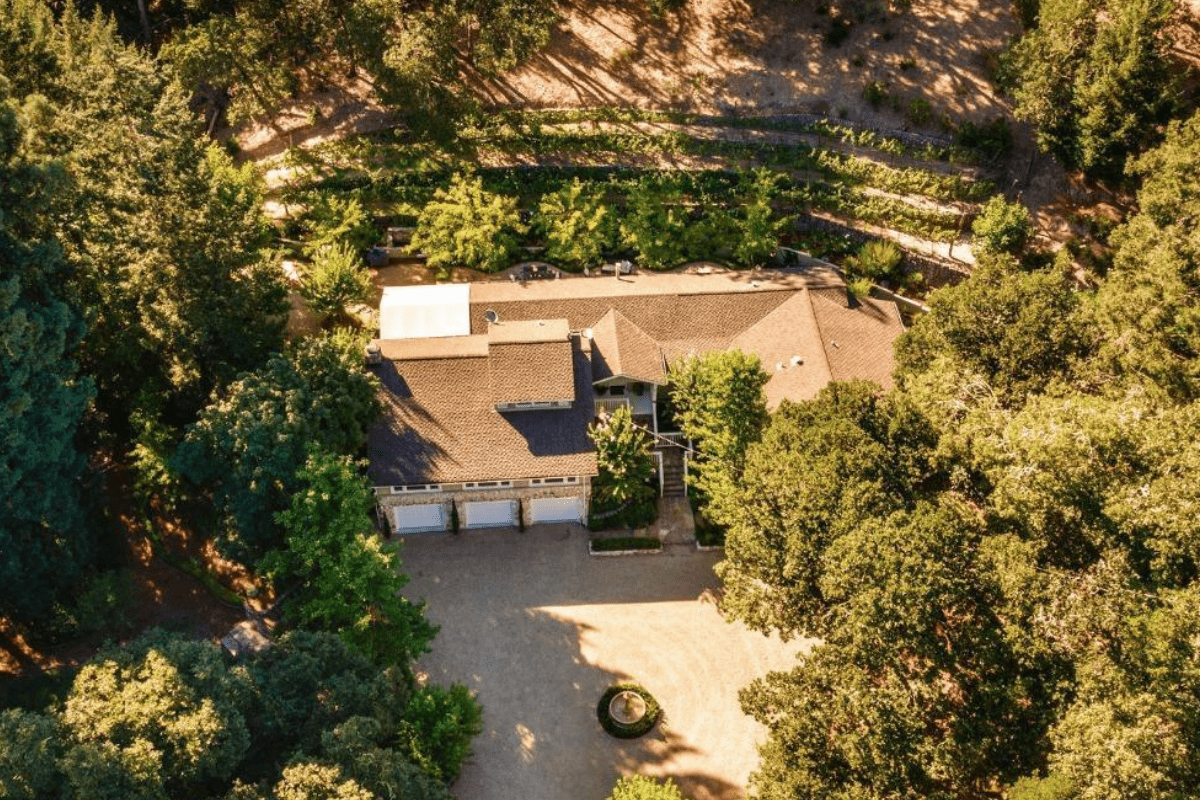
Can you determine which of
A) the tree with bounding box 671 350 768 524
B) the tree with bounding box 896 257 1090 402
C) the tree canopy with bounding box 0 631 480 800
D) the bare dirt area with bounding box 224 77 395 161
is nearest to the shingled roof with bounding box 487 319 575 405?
the tree with bounding box 671 350 768 524

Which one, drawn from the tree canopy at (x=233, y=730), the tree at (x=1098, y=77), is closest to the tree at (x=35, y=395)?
the tree canopy at (x=233, y=730)

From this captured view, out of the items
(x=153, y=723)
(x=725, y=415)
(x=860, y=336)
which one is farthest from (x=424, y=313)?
(x=153, y=723)

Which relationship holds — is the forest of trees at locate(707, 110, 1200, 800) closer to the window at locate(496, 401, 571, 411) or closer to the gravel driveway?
the gravel driveway

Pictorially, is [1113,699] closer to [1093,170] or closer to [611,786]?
[611,786]

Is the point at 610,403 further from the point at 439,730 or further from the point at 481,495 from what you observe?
the point at 439,730

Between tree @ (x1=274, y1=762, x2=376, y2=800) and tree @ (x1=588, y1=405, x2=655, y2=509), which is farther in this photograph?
tree @ (x1=588, y1=405, x2=655, y2=509)

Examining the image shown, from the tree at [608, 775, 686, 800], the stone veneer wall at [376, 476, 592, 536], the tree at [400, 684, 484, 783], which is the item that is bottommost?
the tree at [608, 775, 686, 800]
